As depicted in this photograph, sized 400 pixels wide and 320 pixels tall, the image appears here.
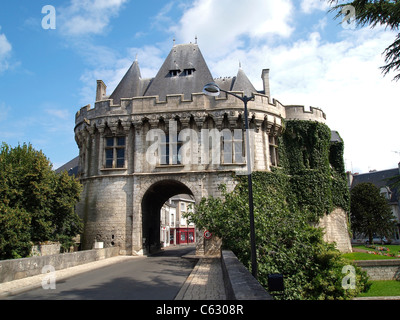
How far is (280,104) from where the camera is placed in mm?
21859

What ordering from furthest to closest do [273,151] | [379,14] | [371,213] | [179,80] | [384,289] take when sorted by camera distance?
[371,213] → [179,80] → [273,151] → [384,289] → [379,14]

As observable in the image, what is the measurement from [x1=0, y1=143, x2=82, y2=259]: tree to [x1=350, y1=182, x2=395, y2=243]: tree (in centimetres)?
3624

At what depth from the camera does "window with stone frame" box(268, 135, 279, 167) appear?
Answer: 20969mm

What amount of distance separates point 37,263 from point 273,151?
50.1 ft

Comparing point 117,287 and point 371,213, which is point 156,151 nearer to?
point 117,287

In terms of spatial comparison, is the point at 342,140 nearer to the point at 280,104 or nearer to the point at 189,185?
the point at 280,104

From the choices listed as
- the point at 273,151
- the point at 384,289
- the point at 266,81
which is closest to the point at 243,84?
the point at 266,81

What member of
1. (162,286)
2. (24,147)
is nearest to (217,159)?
(162,286)

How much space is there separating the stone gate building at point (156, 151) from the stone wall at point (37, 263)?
11.3 feet

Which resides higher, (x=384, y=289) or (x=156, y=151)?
(x=156, y=151)

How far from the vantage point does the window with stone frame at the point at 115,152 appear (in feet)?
67.6

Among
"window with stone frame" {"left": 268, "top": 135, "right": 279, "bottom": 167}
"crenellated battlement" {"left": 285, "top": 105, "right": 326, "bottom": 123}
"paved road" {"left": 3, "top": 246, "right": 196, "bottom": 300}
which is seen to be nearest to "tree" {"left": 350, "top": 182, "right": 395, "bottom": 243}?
"crenellated battlement" {"left": 285, "top": 105, "right": 326, "bottom": 123}

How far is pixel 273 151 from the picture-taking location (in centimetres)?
2111
